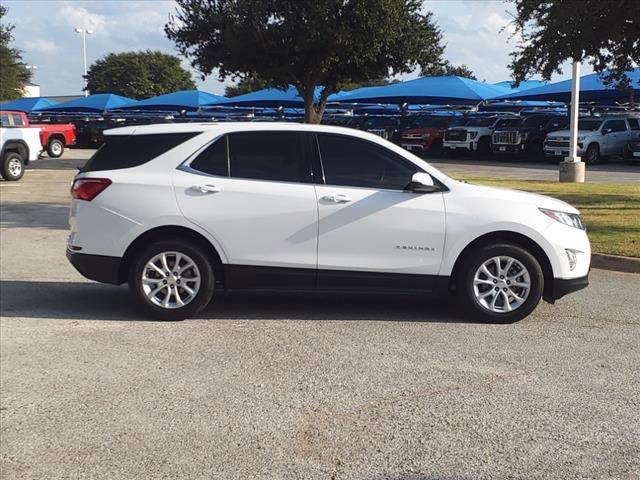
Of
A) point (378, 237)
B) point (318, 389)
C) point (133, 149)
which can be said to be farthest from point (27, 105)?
point (318, 389)

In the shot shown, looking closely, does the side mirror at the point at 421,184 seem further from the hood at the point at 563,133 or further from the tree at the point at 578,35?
the hood at the point at 563,133

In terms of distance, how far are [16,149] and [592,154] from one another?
21.0m

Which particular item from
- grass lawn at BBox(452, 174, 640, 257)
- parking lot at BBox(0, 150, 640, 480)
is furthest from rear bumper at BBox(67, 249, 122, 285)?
grass lawn at BBox(452, 174, 640, 257)

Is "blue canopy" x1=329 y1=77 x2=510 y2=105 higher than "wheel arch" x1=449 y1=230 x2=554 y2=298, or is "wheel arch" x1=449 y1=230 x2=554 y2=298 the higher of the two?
"blue canopy" x1=329 y1=77 x2=510 y2=105

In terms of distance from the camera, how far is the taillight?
6.48 meters

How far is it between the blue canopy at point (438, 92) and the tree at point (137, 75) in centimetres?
4336

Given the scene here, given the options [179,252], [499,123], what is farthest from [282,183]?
[499,123]

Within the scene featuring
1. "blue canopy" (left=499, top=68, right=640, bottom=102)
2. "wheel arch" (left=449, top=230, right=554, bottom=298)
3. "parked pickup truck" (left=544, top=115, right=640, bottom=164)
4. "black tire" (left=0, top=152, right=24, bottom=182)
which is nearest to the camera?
"wheel arch" (left=449, top=230, right=554, bottom=298)

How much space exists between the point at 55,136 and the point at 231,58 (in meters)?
10.8

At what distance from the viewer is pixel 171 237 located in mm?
6457

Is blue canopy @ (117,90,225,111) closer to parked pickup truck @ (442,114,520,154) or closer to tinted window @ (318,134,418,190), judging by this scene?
parked pickup truck @ (442,114,520,154)

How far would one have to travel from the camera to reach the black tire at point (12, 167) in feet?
67.9

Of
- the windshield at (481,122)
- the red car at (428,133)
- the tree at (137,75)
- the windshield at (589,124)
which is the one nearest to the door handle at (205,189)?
the windshield at (589,124)

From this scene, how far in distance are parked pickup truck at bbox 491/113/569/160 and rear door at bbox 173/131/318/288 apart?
1022 inches
